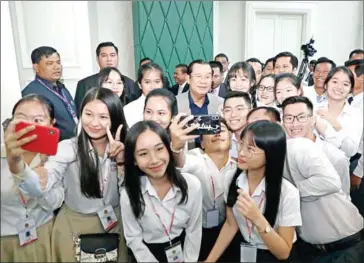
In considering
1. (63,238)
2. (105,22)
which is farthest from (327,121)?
(63,238)

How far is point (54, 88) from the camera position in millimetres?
916

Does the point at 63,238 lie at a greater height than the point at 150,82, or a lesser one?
lesser

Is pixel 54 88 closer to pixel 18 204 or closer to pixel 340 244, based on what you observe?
pixel 18 204

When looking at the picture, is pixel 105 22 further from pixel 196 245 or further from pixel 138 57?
pixel 196 245

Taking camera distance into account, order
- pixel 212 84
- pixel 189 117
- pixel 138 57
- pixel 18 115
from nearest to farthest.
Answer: pixel 18 115 → pixel 189 117 → pixel 138 57 → pixel 212 84

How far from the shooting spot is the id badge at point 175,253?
83 cm

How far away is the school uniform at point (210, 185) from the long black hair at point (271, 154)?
157 mm

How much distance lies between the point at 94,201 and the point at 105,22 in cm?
54

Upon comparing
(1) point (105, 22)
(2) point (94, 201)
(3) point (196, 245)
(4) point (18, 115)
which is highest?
(1) point (105, 22)

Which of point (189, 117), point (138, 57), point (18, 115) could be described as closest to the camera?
point (18, 115)

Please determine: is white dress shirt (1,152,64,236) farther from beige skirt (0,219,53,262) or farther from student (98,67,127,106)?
student (98,67,127,106)

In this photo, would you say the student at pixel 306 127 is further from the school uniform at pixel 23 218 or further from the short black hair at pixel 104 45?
the school uniform at pixel 23 218

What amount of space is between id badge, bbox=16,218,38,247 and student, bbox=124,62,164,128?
0.40m

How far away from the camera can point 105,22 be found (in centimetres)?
92
